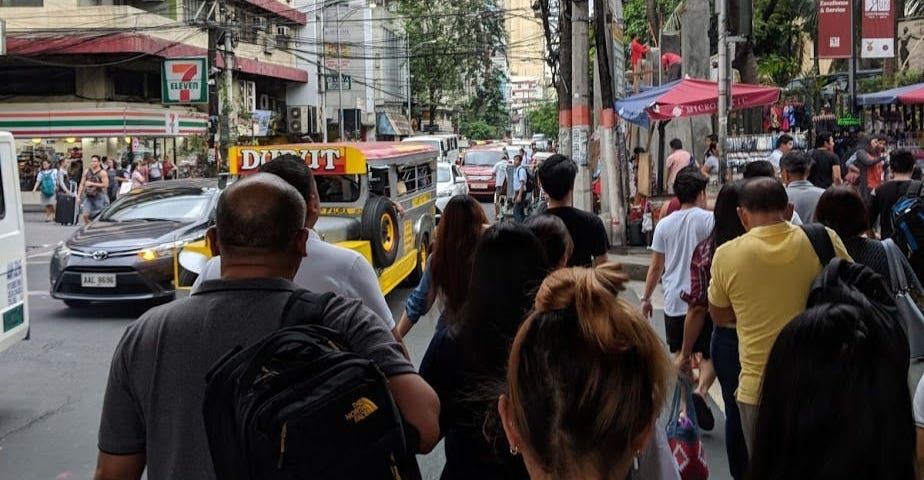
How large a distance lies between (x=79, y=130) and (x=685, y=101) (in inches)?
947

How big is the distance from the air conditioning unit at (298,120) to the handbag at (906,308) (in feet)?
144

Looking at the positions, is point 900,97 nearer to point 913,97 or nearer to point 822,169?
point 913,97

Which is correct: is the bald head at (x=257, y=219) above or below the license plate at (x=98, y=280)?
above

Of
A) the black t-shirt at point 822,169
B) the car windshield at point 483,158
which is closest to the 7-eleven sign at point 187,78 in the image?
the car windshield at point 483,158

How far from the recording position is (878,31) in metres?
18.2

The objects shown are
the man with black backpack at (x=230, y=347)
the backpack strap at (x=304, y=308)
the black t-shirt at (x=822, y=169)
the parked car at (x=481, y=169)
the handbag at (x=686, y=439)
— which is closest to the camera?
the man with black backpack at (x=230, y=347)

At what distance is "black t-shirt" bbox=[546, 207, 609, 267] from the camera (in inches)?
225

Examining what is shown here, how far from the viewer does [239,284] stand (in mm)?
2562

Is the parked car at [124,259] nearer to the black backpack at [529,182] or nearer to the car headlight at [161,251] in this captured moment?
the car headlight at [161,251]

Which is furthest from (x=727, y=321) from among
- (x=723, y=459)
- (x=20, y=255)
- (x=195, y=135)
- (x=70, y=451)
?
(x=195, y=135)

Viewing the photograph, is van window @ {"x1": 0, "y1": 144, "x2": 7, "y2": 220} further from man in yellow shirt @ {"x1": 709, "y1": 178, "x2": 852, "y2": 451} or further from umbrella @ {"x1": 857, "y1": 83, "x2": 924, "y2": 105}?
umbrella @ {"x1": 857, "y1": 83, "x2": 924, "y2": 105}

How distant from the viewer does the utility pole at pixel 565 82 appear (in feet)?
A: 62.4

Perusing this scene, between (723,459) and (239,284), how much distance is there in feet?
14.4

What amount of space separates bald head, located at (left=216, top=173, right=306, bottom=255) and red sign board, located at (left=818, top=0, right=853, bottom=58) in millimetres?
16814
